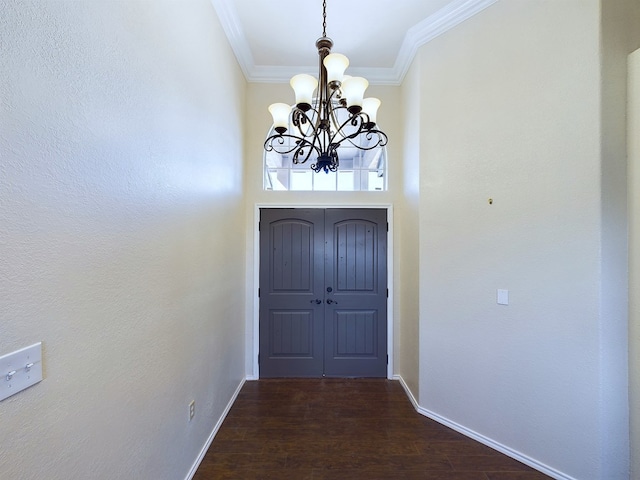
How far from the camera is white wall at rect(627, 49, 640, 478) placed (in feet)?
5.52

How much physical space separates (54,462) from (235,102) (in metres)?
2.85

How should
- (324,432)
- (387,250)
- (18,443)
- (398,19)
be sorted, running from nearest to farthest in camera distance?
1. (18,443)
2. (324,432)
3. (398,19)
4. (387,250)

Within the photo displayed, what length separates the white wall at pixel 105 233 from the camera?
0.84 m

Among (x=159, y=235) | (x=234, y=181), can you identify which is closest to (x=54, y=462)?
(x=159, y=235)

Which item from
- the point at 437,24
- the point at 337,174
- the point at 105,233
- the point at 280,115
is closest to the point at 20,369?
the point at 105,233

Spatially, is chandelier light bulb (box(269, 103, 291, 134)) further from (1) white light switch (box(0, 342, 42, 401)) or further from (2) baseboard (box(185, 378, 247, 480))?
(2) baseboard (box(185, 378, 247, 480))

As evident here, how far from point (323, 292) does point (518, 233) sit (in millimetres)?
1978

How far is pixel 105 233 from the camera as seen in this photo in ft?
3.74

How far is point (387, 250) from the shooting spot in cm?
334

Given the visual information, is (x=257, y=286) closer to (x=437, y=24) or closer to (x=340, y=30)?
(x=340, y=30)

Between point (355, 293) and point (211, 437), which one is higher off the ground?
point (355, 293)

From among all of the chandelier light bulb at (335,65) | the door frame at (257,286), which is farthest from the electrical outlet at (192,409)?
the chandelier light bulb at (335,65)

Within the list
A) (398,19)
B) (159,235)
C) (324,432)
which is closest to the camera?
(159,235)

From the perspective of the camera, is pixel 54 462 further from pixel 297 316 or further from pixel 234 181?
pixel 297 316
